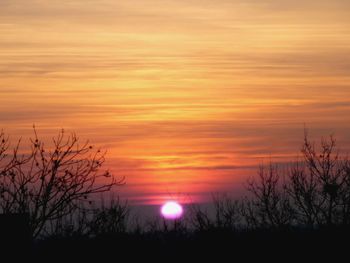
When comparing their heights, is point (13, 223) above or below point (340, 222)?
below

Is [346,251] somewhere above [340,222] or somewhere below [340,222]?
below

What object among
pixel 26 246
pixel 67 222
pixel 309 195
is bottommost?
pixel 26 246

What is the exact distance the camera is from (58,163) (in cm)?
2483

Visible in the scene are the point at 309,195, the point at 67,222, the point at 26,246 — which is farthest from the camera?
the point at 309,195

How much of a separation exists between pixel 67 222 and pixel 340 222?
21192 millimetres

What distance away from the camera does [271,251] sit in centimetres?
4019

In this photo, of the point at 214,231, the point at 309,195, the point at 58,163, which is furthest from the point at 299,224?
the point at 58,163

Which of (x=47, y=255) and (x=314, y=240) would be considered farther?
(x=314, y=240)

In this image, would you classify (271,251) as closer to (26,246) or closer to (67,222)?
(67,222)

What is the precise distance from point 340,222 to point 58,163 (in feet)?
83.3

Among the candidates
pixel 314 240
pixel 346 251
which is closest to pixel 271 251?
pixel 314 240

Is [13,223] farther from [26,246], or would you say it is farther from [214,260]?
[214,260]

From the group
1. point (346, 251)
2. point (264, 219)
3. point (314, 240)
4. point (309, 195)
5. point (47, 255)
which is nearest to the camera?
point (47, 255)

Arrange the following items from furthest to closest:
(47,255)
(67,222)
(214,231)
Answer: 1. (214,231)
2. (67,222)
3. (47,255)
